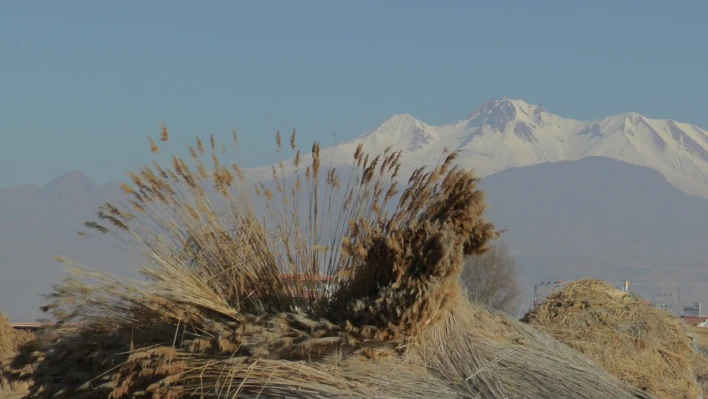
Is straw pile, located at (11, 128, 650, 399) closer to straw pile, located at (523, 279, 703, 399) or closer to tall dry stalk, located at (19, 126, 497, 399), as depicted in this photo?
tall dry stalk, located at (19, 126, 497, 399)

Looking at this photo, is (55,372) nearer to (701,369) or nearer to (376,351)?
(376,351)

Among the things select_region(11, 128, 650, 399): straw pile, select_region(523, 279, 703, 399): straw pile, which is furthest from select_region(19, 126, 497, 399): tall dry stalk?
select_region(523, 279, 703, 399): straw pile

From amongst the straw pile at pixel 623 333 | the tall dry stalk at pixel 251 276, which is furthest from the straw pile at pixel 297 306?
the straw pile at pixel 623 333

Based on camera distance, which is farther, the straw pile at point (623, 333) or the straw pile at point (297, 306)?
the straw pile at point (623, 333)

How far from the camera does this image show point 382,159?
6785mm

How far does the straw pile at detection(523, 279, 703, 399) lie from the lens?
303 inches

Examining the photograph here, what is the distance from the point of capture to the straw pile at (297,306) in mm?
5504

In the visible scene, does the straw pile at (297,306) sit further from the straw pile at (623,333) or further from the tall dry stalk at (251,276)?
the straw pile at (623,333)

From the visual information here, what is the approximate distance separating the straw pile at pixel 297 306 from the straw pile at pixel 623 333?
3.70ft

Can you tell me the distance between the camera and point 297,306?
6270 mm

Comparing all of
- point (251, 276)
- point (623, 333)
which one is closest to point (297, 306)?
point (251, 276)

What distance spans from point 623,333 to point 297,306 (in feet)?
11.9

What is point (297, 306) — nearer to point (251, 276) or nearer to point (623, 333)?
point (251, 276)

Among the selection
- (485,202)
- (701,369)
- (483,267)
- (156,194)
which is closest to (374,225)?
(485,202)
